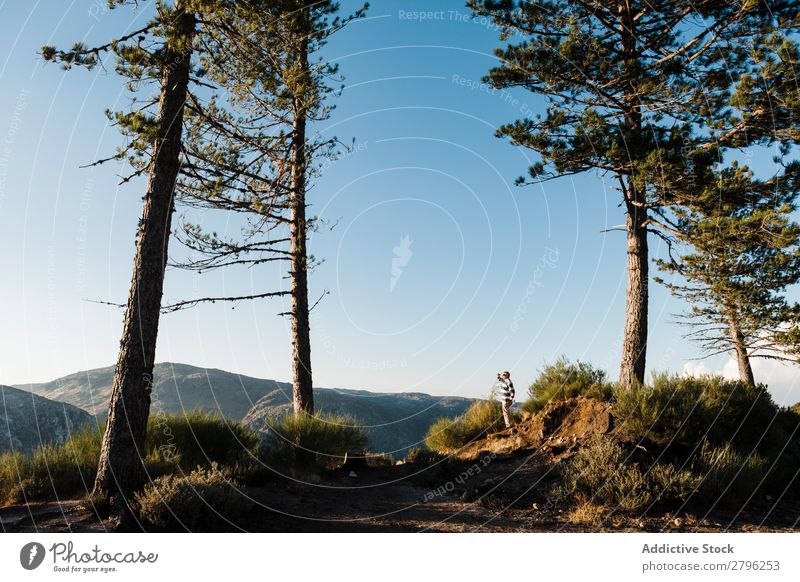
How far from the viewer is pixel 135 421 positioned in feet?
26.9

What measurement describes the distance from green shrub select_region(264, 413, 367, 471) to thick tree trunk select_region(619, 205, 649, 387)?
690 centimetres

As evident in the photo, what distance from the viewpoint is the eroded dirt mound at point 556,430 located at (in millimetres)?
11055

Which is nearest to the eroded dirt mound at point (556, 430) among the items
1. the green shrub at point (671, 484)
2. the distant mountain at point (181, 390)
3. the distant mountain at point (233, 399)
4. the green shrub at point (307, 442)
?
the green shrub at point (671, 484)

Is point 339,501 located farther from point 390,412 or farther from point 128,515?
point 390,412

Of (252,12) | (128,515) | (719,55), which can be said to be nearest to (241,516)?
(128,515)

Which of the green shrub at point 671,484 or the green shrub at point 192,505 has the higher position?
the green shrub at point 192,505

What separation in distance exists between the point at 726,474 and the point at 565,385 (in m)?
4.97

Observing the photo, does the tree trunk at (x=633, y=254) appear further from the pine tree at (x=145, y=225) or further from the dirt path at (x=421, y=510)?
the pine tree at (x=145, y=225)

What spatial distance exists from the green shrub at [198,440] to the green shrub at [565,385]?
24.5 feet

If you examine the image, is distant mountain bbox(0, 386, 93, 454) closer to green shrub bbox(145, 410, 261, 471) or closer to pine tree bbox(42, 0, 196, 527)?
green shrub bbox(145, 410, 261, 471)

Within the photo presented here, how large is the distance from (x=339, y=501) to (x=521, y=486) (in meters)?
3.43

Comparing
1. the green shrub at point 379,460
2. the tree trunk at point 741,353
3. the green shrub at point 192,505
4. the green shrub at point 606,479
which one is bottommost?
the green shrub at point 379,460

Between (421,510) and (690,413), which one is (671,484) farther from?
(421,510)

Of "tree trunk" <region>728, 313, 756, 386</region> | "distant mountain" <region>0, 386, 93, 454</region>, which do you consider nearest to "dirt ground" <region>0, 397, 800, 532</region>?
"tree trunk" <region>728, 313, 756, 386</region>
